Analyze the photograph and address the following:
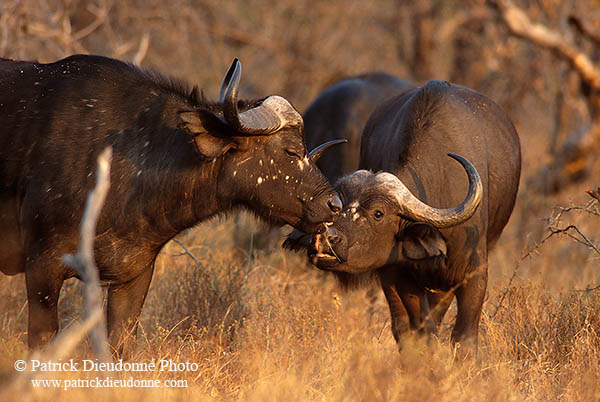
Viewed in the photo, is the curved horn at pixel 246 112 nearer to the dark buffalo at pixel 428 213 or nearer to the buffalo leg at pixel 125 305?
the dark buffalo at pixel 428 213

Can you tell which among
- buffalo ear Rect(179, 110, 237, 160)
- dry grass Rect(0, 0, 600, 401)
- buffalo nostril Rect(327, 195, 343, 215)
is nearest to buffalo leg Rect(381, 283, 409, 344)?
dry grass Rect(0, 0, 600, 401)

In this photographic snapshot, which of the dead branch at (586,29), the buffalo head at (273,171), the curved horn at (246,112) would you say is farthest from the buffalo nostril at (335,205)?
the dead branch at (586,29)

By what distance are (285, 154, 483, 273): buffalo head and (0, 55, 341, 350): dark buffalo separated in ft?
1.40

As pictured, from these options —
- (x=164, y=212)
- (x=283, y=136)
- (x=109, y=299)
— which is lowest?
(x=109, y=299)

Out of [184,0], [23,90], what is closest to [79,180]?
[23,90]

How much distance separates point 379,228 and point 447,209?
478mm

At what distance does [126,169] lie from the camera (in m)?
5.00

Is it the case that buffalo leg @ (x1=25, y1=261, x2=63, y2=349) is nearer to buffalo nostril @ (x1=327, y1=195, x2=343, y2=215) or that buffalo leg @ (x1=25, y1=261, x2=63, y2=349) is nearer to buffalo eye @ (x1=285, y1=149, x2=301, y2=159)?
buffalo eye @ (x1=285, y1=149, x2=301, y2=159)

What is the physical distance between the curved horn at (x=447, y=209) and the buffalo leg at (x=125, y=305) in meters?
1.74

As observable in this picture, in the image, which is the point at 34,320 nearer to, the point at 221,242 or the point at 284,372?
the point at 284,372

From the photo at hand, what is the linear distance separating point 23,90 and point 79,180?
0.79 m

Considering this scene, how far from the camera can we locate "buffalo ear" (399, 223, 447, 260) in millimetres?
5621

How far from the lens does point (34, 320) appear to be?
4902 mm

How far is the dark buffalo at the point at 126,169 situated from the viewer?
4.84m
